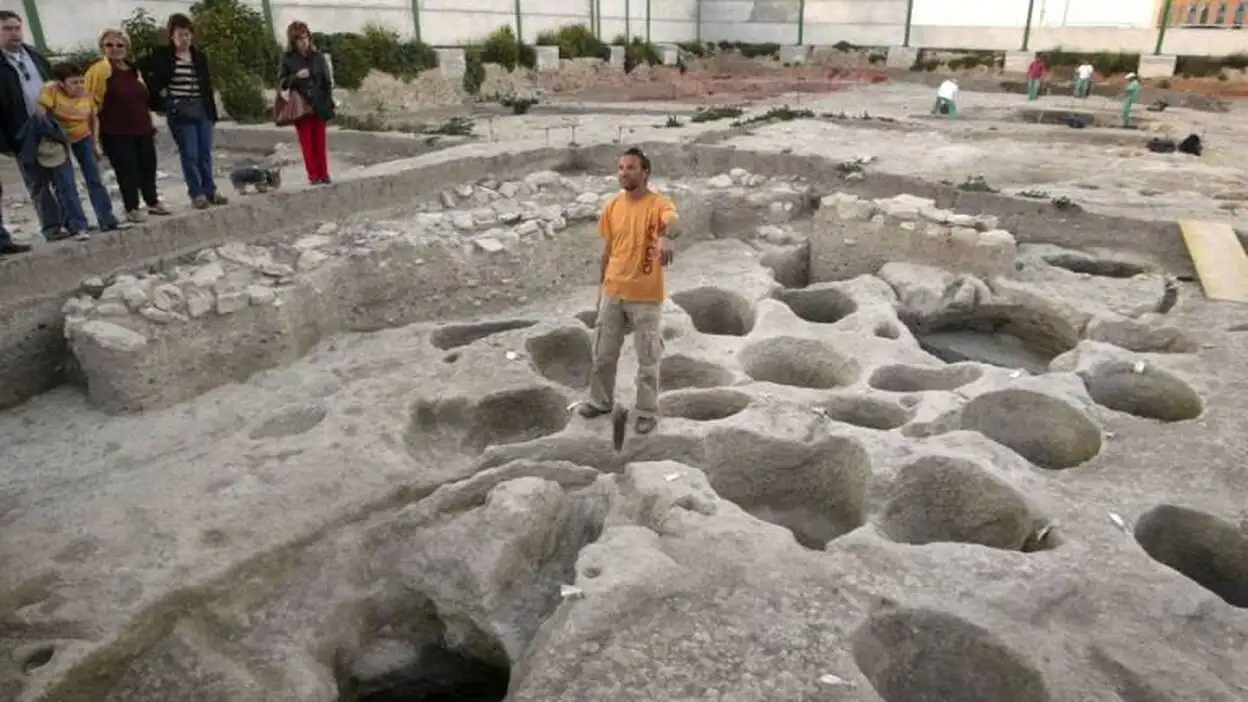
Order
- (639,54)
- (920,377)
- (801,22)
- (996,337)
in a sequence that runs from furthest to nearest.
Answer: (801,22), (639,54), (996,337), (920,377)

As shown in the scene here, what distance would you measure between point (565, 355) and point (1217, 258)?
5.83m

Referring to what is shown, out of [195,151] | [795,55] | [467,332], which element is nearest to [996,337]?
[467,332]

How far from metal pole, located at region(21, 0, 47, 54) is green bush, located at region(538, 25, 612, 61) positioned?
40.7 feet

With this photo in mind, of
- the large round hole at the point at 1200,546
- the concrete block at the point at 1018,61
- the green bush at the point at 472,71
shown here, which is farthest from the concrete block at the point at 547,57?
the large round hole at the point at 1200,546

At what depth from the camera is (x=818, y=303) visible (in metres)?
8.02

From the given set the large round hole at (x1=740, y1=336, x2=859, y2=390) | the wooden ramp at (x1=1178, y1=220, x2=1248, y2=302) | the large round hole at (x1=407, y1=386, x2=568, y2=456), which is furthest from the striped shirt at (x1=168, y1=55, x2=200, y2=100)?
the wooden ramp at (x1=1178, y1=220, x2=1248, y2=302)

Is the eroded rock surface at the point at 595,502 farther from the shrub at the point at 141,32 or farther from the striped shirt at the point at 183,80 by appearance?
the shrub at the point at 141,32

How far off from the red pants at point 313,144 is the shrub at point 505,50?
42.7 ft

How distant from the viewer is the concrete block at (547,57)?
859 inches

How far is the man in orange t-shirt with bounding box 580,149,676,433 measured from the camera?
4699mm

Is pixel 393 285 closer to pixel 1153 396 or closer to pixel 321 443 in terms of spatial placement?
A: pixel 321 443

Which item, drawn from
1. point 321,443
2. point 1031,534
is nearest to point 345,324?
point 321,443

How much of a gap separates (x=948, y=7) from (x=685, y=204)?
68.1 ft

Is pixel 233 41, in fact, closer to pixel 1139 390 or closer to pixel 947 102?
pixel 947 102
